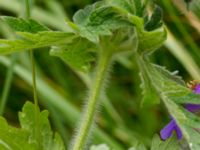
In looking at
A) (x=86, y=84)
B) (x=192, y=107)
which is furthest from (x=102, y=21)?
(x=86, y=84)

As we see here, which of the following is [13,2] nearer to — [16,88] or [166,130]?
[16,88]

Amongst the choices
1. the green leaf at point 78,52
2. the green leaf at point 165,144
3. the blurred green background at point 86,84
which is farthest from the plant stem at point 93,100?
the blurred green background at point 86,84

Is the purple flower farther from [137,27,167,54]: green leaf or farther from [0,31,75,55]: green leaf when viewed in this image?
[0,31,75,55]: green leaf

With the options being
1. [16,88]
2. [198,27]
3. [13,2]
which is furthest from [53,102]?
[198,27]

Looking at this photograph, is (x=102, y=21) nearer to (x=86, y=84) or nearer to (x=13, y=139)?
(x=13, y=139)

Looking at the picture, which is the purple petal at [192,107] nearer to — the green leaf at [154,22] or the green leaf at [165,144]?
the green leaf at [165,144]
